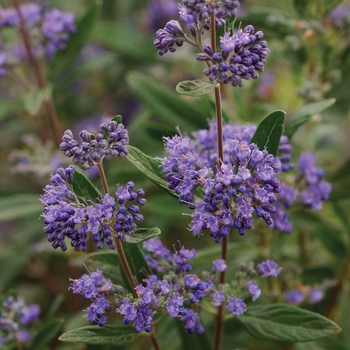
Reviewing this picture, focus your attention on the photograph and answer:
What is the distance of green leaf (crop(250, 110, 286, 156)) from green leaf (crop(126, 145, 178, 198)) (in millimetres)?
302

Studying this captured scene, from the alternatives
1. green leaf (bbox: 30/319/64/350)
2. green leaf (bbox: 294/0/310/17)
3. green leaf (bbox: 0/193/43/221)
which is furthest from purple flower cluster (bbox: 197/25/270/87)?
green leaf (bbox: 0/193/43/221)

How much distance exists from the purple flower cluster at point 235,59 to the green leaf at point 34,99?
1292 mm

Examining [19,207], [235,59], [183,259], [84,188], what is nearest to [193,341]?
[183,259]

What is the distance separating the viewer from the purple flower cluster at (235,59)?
1.47 metres

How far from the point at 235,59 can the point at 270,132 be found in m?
0.32

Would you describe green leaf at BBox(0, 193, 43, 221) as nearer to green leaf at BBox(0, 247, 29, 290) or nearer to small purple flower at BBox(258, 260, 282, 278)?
green leaf at BBox(0, 247, 29, 290)

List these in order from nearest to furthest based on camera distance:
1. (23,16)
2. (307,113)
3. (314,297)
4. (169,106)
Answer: (307,113) < (314,297) < (169,106) < (23,16)

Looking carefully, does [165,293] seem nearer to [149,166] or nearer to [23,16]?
[149,166]

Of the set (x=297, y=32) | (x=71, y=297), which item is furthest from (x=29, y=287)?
(x=297, y=32)

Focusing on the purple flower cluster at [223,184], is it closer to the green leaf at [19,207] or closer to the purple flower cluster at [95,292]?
the purple flower cluster at [95,292]

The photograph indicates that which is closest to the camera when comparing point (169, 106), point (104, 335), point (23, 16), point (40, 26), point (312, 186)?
point (104, 335)

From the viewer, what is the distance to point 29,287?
3.76 meters

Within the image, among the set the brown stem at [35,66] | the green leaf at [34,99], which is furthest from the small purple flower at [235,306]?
the brown stem at [35,66]

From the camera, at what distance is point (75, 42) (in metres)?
3.00
